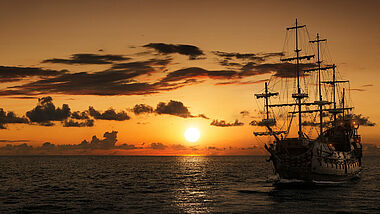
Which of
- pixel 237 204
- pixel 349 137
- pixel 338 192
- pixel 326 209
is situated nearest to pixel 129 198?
pixel 237 204

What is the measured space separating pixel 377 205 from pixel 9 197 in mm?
52483

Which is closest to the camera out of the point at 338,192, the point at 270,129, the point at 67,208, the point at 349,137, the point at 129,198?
the point at 67,208

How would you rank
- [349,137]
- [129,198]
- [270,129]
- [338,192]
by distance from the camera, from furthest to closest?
[349,137] < [270,129] < [338,192] < [129,198]

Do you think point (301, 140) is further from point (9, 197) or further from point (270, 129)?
point (9, 197)

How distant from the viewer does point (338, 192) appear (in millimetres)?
63969

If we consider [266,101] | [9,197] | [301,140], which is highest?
[266,101]

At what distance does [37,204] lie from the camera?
172 feet

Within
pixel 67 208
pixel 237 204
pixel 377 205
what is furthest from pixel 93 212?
pixel 377 205

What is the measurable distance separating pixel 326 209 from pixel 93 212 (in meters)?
27.2

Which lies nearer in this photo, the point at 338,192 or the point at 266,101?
the point at 338,192

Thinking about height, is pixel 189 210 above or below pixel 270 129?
below

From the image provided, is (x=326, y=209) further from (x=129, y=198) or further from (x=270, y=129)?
(x=270, y=129)

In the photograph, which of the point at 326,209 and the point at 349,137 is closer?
the point at 326,209

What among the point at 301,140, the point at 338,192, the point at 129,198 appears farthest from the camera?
the point at 301,140
